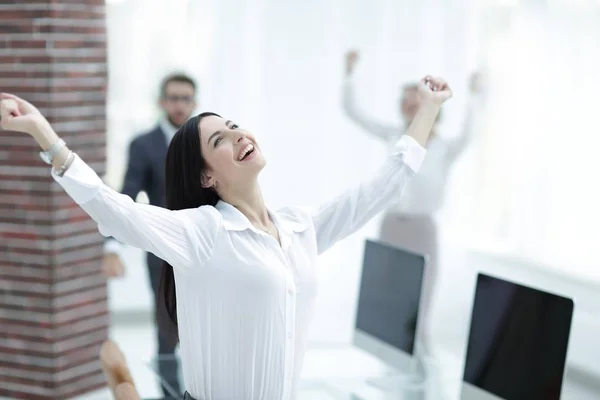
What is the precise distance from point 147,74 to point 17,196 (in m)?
2.30

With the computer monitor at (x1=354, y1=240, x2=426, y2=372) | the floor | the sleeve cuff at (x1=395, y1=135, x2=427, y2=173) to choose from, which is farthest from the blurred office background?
the sleeve cuff at (x1=395, y1=135, x2=427, y2=173)

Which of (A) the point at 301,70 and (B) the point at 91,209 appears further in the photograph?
(A) the point at 301,70

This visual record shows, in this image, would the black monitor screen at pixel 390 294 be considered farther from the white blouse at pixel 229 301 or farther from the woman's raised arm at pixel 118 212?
the woman's raised arm at pixel 118 212

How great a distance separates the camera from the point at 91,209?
1835 mm

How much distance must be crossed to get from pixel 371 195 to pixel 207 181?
0.42m

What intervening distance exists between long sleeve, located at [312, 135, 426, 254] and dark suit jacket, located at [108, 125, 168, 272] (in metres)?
2.07

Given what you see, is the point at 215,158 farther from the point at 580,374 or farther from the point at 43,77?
the point at 580,374

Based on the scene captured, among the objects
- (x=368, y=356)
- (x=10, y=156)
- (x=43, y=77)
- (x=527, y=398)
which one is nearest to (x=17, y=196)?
(x=10, y=156)

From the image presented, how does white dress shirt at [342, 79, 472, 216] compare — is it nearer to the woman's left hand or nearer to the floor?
the floor

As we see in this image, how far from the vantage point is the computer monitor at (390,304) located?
9.80ft

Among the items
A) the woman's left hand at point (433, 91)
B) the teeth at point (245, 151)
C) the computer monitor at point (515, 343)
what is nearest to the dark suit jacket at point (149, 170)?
the computer monitor at point (515, 343)

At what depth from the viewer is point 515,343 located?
8.15ft

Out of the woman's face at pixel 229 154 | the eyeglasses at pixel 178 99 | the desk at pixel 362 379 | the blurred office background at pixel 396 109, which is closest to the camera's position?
the woman's face at pixel 229 154

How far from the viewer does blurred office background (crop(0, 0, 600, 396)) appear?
522 centimetres
